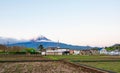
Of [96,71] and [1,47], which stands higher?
[1,47]

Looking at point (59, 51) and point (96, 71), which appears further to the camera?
point (59, 51)

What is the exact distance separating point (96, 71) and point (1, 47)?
141082 mm

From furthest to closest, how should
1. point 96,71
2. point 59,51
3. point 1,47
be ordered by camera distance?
point 1,47, point 59,51, point 96,71

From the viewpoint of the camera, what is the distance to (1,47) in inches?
6181

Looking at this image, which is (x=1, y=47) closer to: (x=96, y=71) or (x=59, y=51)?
(x=59, y=51)

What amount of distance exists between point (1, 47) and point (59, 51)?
132ft

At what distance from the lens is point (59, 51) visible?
135 metres

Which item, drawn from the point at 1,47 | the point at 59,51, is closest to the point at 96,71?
the point at 59,51

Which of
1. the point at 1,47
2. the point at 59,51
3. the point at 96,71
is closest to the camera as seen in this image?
the point at 96,71

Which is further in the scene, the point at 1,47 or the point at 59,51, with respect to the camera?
the point at 1,47

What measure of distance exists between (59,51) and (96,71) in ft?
376

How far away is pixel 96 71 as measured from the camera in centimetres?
2089

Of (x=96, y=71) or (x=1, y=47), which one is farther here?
(x=1, y=47)
